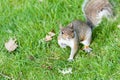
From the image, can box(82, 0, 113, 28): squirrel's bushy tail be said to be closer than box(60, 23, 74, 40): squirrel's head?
No

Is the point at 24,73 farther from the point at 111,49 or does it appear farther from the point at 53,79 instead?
the point at 111,49

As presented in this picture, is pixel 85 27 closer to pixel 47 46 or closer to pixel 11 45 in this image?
pixel 47 46

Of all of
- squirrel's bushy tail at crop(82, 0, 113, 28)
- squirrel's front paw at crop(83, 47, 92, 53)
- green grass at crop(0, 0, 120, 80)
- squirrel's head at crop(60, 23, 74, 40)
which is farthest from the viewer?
squirrel's bushy tail at crop(82, 0, 113, 28)

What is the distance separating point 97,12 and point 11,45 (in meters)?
0.98

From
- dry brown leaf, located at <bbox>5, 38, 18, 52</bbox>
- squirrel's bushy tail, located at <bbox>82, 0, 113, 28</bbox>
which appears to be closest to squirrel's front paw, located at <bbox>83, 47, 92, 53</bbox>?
squirrel's bushy tail, located at <bbox>82, 0, 113, 28</bbox>

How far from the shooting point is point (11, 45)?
406cm

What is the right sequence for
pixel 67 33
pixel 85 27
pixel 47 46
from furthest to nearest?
pixel 47 46 → pixel 85 27 → pixel 67 33

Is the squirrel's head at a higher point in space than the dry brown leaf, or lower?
lower

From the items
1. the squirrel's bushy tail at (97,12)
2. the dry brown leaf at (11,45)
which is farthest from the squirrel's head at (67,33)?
the dry brown leaf at (11,45)

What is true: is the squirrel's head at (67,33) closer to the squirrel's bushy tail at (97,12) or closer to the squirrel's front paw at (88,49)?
the squirrel's front paw at (88,49)

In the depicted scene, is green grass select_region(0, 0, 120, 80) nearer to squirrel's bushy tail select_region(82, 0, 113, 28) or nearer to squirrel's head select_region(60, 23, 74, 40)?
squirrel's bushy tail select_region(82, 0, 113, 28)

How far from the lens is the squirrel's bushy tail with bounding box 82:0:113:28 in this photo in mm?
4016

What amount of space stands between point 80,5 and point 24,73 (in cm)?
107

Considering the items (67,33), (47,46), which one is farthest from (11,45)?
(67,33)
